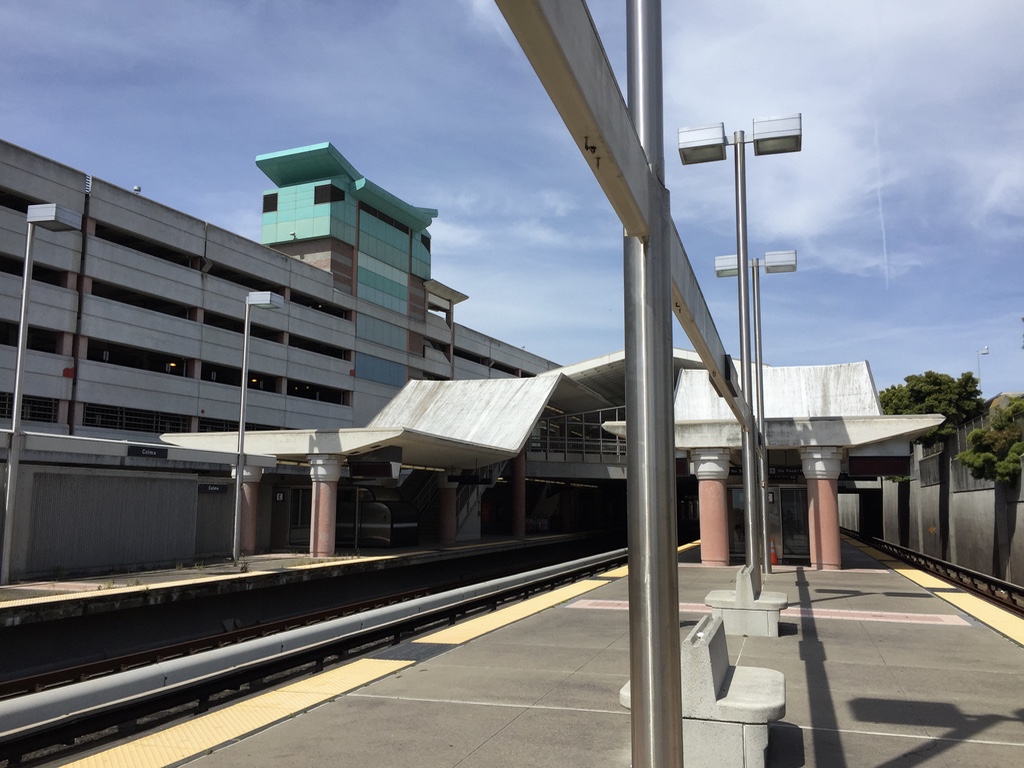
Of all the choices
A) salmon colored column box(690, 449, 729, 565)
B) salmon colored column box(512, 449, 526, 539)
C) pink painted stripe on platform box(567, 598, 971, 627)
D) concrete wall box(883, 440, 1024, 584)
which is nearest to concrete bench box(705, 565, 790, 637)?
pink painted stripe on platform box(567, 598, 971, 627)

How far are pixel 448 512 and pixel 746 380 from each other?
24386 mm

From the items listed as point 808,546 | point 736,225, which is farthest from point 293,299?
point 736,225

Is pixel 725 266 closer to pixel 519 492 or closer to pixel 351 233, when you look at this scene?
pixel 519 492

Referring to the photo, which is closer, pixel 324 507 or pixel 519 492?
pixel 324 507

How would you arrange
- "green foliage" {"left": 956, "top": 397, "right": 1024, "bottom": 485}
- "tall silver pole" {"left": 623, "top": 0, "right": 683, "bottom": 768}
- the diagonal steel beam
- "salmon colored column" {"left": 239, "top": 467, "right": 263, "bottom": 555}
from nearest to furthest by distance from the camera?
1. the diagonal steel beam
2. "tall silver pole" {"left": 623, "top": 0, "right": 683, "bottom": 768}
3. "green foliage" {"left": 956, "top": 397, "right": 1024, "bottom": 485}
4. "salmon colored column" {"left": 239, "top": 467, "right": 263, "bottom": 555}

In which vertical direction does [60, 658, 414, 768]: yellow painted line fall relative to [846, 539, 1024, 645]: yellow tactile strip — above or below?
below

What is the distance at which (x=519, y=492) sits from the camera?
147 ft

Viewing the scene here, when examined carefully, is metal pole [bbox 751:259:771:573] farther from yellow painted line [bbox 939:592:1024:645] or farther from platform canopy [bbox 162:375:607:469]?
platform canopy [bbox 162:375:607:469]

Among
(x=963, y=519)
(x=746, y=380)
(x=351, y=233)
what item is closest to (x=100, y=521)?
(x=746, y=380)

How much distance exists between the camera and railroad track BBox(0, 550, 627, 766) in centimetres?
784

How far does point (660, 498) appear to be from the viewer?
4.04 meters

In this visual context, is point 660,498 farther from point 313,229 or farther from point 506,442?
point 313,229

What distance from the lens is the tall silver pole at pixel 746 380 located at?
1376cm

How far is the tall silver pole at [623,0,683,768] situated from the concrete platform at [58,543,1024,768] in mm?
2720
